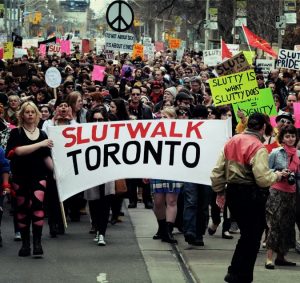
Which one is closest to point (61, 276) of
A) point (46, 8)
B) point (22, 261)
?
point (22, 261)

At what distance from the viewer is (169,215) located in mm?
11836

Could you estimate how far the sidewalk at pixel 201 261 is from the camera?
10.0 m

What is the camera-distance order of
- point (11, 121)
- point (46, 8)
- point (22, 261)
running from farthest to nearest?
point (46, 8) < point (11, 121) < point (22, 261)

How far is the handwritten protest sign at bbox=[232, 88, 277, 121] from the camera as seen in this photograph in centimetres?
1502

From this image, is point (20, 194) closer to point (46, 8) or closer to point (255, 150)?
point (255, 150)

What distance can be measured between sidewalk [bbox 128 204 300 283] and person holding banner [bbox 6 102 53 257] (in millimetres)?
1228

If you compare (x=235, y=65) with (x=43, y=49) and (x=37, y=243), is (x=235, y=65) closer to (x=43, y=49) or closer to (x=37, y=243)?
(x=37, y=243)

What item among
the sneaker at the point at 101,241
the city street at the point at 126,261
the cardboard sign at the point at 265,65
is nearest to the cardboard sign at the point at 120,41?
the cardboard sign at the point at 265,65

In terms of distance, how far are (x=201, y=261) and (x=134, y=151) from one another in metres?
1.39

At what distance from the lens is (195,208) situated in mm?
11766

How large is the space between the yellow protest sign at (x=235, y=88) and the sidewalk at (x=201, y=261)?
108 inches

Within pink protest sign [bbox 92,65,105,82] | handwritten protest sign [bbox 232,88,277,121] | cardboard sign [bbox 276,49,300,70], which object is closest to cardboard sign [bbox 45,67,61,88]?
pink protest sign [bbox 92,65,105,82]

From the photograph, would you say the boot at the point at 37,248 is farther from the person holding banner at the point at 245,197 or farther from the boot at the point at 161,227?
the person holding banner at the point at 245,197

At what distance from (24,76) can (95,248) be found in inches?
648
